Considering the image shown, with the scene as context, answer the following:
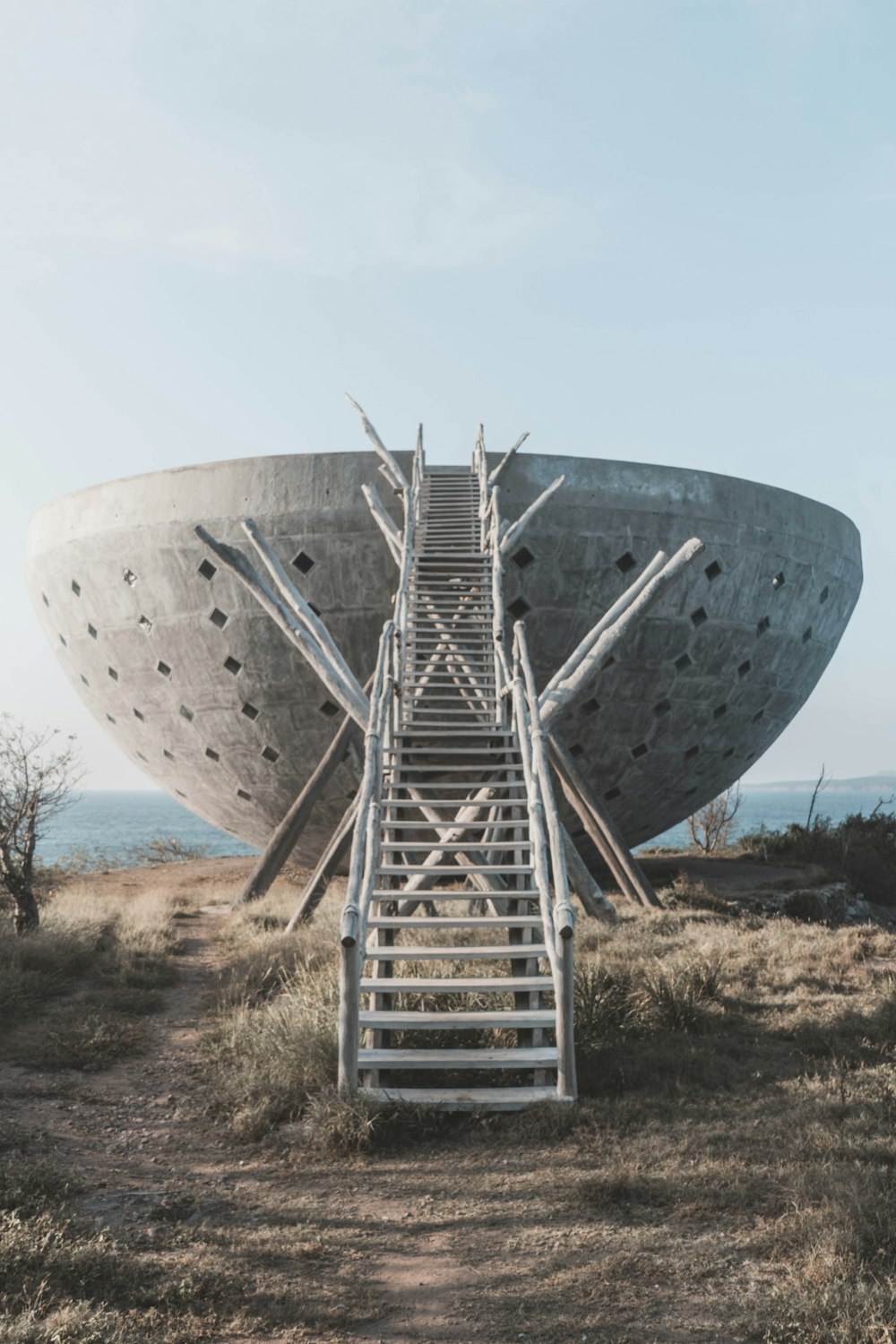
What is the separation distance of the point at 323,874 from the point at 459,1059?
621cm

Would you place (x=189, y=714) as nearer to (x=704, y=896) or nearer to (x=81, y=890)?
(x=81, y=890)

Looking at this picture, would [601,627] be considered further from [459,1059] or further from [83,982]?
[83,982]

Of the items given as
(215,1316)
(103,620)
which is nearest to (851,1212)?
(215,1316)

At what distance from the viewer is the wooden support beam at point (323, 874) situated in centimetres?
1161

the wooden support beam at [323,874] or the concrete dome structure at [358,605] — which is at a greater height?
the concrete dome structure at [358,605]

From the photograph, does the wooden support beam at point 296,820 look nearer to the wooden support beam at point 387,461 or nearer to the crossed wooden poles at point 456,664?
the crossed wooden poles at point 456,664

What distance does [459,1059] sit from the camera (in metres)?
5.97

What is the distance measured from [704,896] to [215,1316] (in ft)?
36.6

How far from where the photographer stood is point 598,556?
528 inches

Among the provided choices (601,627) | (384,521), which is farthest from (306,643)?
(601,627)

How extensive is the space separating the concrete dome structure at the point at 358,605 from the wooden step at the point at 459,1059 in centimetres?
792

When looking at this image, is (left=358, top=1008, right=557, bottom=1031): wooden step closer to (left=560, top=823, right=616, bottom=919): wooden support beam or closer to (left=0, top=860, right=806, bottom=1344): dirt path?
(left=0, top=860, right=806, bottom=1344): dirt path

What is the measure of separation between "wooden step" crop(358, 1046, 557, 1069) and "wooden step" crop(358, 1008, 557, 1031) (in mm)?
146

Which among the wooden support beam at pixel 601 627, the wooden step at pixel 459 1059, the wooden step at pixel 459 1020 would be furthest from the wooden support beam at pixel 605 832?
the wooden step at pixel 459 1059
